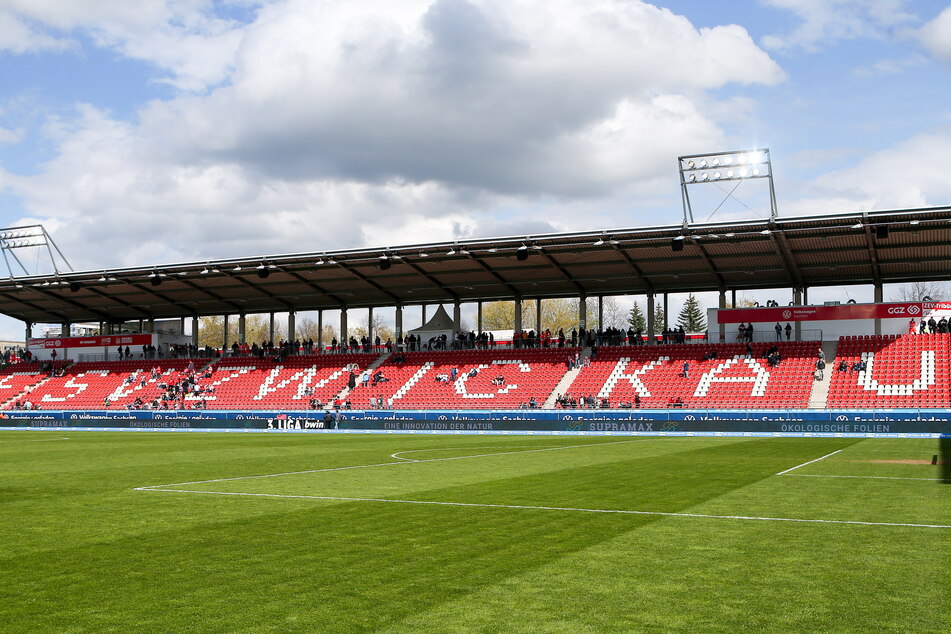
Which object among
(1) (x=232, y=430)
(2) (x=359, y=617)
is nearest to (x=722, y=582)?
(2) (x=359, y=617)

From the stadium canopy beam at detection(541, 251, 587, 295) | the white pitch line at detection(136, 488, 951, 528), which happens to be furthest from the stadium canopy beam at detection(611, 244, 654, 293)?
the white pitch line at detection(136, 488, 951, 528)

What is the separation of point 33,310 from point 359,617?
75.8 metres

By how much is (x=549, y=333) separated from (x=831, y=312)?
1719 cm

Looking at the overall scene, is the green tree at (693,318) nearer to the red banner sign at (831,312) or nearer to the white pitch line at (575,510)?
A: the red banner sign at (831,312)

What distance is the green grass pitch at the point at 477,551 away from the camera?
6562 mm

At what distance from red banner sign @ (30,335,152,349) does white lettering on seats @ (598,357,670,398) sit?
39.7 metres

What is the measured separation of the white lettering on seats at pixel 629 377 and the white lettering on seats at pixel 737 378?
3048mm

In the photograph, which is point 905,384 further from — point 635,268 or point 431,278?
point 431,278

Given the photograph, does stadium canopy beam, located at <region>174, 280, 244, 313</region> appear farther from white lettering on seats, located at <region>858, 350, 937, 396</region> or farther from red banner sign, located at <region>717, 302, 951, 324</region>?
white lettering on seats, located at <region>858, 350, 937, 396</region>

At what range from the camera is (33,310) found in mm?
72938

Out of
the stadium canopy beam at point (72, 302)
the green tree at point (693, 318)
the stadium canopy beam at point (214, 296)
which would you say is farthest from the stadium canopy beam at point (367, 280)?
the green tree at point (693, 318)

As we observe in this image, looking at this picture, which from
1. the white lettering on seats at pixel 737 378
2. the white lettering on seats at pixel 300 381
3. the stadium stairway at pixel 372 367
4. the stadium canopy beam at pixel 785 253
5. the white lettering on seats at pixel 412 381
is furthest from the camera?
the white lettering on seats at pixel 300 381

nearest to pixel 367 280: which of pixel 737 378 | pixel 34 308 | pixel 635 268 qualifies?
pixel 635 268

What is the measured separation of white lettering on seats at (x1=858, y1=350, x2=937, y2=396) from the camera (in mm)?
43406
